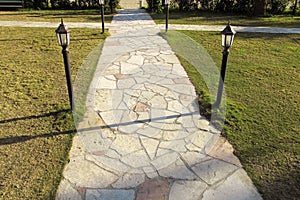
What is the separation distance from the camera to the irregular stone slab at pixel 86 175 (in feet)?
7.77

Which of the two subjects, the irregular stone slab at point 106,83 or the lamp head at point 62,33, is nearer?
the lamp head at point 62,33

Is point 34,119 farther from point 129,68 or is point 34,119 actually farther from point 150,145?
point 129,68

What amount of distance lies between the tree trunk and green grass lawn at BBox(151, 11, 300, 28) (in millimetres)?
483

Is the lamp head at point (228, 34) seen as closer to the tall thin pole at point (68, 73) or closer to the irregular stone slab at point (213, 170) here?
the irregular stone slab at point (213, 170)

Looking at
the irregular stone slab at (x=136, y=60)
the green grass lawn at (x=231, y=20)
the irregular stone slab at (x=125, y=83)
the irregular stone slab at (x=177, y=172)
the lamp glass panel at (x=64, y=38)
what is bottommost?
the irregular stone slab at (x=177, y=172)

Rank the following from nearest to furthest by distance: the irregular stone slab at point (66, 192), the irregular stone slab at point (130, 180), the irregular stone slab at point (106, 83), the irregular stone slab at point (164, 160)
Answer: the irregular stone slab at point (66, 192) < the irregular stone slab at point (130, 180) < the irregular stone slab at point (164, 160) < the irregular stone slab at point (106, 83)

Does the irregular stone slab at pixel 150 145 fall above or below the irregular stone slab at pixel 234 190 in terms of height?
above

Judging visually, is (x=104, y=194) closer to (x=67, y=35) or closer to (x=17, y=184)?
(x=17, y=184)

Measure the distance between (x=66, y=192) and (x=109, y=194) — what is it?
0.37 metres

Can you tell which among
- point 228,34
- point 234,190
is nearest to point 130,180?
point 234,190

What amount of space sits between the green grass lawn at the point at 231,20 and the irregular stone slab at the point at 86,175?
25.1 feet

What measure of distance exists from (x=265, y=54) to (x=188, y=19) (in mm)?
4658

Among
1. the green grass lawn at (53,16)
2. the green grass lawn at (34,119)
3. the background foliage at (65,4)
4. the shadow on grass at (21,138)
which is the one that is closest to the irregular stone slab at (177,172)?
the green grass lawn at (34,119)

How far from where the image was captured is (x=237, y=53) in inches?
234
